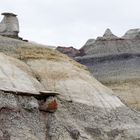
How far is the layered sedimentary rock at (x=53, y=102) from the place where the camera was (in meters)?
17.5

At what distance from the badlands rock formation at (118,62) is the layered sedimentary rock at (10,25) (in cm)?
517

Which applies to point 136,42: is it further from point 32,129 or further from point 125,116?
point 32,129

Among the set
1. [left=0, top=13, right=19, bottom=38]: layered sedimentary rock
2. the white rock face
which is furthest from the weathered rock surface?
the white rock face

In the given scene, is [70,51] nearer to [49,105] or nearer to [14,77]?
[14,77]

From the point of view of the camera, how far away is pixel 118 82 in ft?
94.2

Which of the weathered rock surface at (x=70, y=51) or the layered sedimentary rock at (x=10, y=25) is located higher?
the layered sedimentary rock at (x=10, y=25)

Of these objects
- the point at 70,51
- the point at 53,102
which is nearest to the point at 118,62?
the point at 70,51

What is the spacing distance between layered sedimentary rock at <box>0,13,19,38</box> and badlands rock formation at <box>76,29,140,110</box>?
5174mm

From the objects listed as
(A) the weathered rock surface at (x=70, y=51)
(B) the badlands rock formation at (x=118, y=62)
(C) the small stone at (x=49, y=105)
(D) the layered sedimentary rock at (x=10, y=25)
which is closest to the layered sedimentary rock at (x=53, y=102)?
(C) the small stone at (x=49, y=105)

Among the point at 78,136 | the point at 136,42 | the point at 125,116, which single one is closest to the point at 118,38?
the point at 136,42

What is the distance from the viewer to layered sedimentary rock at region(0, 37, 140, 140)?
690 inches

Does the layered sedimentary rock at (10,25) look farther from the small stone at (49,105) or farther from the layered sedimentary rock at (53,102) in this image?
the small stone at (49,105)

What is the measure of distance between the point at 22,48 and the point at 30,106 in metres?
3.98

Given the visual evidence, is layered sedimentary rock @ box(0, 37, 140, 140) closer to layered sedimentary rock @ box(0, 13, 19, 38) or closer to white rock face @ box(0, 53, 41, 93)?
white rock face @ box(0, 53, 41, 93)
